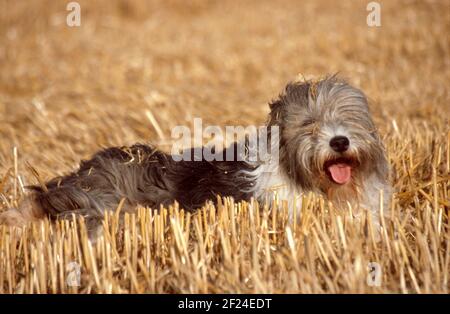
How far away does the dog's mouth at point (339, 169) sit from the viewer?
4.78 m

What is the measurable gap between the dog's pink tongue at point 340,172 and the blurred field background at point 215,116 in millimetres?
206

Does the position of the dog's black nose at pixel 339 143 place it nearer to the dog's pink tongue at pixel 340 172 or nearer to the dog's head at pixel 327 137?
the dog's head at pixel 327 137

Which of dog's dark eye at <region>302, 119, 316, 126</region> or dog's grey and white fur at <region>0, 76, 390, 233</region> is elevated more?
dog's dark eye at <region>302, 119, 316, 126</region>

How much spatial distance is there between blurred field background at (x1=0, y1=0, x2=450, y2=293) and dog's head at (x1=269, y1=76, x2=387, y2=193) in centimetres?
22

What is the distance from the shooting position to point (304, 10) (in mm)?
15547

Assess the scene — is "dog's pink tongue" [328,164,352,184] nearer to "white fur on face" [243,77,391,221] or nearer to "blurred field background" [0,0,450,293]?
"white fur on face" [243,77,391,221]

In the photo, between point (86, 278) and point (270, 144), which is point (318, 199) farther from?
point (86, 278)

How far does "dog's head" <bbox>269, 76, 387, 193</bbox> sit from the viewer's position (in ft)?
15.4

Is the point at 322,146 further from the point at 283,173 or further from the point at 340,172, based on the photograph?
the point at 283,173

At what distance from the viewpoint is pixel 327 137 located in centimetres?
468

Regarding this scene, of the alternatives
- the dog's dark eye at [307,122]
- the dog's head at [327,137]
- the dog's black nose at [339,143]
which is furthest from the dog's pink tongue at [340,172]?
the dog's dark eye at [307,122]

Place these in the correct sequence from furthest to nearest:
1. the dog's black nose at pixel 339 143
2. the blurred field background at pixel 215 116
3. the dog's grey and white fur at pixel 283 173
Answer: the dog's grey and white fur at pixel 283 173 → the dog's black nose at pixel 339 143 → the blurred field background at pixel 215 116

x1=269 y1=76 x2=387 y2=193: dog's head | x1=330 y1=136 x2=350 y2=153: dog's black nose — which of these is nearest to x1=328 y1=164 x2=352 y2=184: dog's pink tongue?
x1=269 y1=76 x2=387 y2=193: dog's head

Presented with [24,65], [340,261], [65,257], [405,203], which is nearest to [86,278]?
[65,257]
